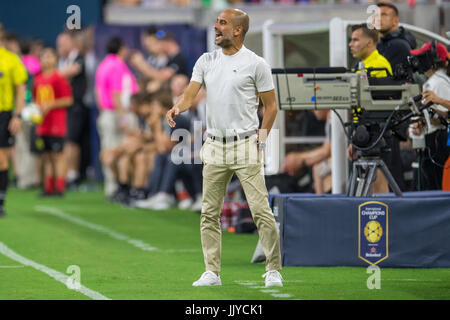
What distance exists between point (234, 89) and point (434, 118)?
3295 millimetres

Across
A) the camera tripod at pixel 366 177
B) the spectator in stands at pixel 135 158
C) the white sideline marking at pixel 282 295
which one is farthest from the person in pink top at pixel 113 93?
the white sideline marking at pixel 282 295

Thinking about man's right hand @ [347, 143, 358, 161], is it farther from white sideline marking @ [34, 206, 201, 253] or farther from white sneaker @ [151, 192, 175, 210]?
white sneaker @ [151, 192, 175, 210]

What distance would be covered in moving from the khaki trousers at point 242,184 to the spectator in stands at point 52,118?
31.9ft

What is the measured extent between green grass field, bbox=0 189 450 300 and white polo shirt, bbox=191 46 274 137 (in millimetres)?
1171

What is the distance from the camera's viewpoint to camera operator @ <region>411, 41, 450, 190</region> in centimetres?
990

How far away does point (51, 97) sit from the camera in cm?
1758

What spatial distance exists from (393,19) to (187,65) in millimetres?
6568

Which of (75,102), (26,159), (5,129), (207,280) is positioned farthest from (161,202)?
(207,280)

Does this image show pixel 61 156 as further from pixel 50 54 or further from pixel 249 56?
pixel 249 56

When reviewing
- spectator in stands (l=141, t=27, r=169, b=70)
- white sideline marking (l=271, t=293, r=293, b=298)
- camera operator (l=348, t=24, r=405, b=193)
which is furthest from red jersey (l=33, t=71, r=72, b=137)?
white sideline marking (l=271, t=293, r=293, b=298)

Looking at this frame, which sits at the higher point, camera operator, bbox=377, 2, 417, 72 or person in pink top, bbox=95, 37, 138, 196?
camera operator, bbox=377, 2, 417, 72

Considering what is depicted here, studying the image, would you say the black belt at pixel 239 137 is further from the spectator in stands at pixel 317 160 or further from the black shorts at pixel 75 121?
the black shorts at pixel 75 121
